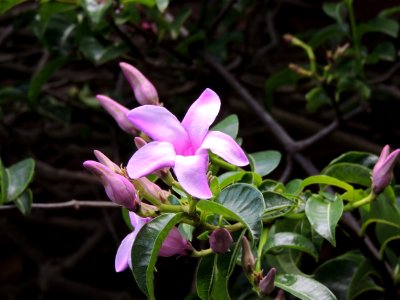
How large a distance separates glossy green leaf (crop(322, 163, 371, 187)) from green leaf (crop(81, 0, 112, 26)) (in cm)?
55

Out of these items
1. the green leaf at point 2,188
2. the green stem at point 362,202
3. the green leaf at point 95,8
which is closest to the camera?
the green stem at point 362,202

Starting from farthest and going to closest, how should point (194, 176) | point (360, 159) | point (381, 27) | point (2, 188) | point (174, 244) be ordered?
point (381, 27)
point (2, 188)
point (360, 159)
point (174, 244)
point (194, 176)

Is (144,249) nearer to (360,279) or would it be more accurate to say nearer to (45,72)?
(360,279)

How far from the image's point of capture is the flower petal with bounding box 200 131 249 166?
0.67 meters

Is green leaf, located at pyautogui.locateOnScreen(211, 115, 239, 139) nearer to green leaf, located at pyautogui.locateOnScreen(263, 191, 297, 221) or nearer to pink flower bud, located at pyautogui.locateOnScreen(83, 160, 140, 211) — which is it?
green leaf, located at pyautogui.locateOnScreen(263, 191, 297, 221)

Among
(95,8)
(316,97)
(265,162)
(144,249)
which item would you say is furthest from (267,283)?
(316,97)

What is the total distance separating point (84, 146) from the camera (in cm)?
221

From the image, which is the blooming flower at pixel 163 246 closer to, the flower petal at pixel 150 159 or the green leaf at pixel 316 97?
the flower petal at pixel 150 159

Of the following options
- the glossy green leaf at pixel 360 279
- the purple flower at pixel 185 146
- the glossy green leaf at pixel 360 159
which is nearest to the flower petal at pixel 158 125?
the purple flower at pixel 185 146

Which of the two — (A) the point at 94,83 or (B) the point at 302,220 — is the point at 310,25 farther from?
(B) the point at 302,220

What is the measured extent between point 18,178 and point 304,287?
0.59 m

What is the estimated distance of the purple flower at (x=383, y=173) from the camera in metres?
0.79

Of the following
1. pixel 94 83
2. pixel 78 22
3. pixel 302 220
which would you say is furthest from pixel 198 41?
pixel 302 220

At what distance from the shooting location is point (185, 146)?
28.7 inches
